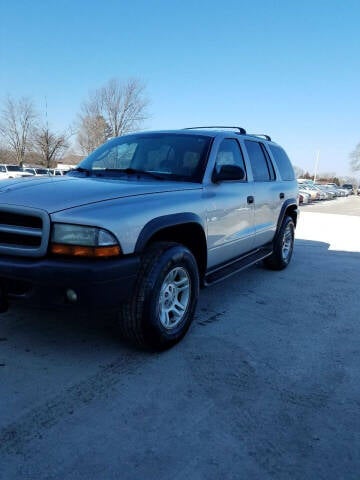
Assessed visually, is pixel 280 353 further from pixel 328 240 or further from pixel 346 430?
pixel 328 240

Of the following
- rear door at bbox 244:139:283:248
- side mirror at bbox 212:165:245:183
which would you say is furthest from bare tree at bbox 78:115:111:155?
side mirror at bbox 212:165:245:183

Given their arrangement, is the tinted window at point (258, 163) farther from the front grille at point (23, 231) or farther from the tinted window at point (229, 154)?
the front grille at point (23, 231)

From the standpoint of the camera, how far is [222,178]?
3.65 m

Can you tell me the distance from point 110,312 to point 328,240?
8445mm

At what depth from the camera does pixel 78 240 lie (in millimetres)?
2461

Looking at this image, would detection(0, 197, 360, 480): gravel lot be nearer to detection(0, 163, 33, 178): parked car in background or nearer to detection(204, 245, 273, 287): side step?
detection(204, 245, 273, 287): side step

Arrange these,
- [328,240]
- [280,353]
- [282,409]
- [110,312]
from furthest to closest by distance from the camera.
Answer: [328,240], [280,353], [110,312], [282,409]

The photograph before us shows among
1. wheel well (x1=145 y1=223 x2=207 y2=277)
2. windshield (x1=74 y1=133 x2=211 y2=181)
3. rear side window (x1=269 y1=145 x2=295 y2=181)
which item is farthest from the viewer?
rear side window (x1=269 y1=145 x2=295 y2=181)

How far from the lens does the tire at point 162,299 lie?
284 cm

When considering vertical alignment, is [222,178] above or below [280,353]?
above

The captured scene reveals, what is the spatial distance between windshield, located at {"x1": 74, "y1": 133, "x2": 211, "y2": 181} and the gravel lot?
149 centimetres

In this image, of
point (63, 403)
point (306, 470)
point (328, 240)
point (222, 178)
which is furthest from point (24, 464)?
point (328, 240)

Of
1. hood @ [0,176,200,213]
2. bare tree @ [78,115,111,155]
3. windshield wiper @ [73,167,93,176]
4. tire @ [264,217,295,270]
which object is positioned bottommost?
tire @ [264,217,295,270]

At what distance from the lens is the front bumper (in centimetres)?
240
